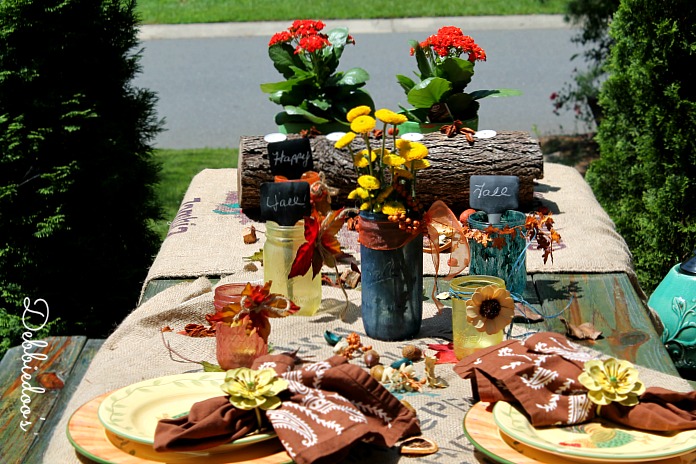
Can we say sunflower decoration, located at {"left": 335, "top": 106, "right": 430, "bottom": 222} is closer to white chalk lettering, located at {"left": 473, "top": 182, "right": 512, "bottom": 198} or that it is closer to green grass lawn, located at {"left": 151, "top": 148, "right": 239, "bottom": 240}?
white chalk lettering, located at {"left": 473, "top": 182, "right": 512, "bottom": 198}

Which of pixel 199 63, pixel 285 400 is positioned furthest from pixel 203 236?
pixel 199 63

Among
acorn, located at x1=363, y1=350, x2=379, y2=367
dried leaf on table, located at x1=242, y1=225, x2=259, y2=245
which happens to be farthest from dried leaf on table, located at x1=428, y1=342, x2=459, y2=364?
dried leaf on table, located at x1=242, y1=225, x2=259, y2=245

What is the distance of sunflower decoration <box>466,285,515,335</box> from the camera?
1794 mm

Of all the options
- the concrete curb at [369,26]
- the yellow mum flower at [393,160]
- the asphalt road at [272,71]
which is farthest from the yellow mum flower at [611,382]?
the concrete curb at [369,26]

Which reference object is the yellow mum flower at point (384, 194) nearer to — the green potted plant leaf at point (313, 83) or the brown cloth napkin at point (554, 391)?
the brown cloth napkin at point (554, 391)

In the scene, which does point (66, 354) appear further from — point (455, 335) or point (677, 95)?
point (677, 95)

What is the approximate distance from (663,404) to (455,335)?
48 cm

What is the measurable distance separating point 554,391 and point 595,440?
11 centimetres

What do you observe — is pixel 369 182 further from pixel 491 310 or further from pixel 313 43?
pixel 313 43

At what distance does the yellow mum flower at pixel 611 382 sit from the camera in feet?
4.97

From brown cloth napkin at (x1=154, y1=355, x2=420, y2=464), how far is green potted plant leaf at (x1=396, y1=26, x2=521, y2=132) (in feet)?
5.96

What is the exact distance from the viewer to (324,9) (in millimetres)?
10164

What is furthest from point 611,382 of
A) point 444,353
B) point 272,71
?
point 272,71

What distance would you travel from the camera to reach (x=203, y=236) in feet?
9.49
